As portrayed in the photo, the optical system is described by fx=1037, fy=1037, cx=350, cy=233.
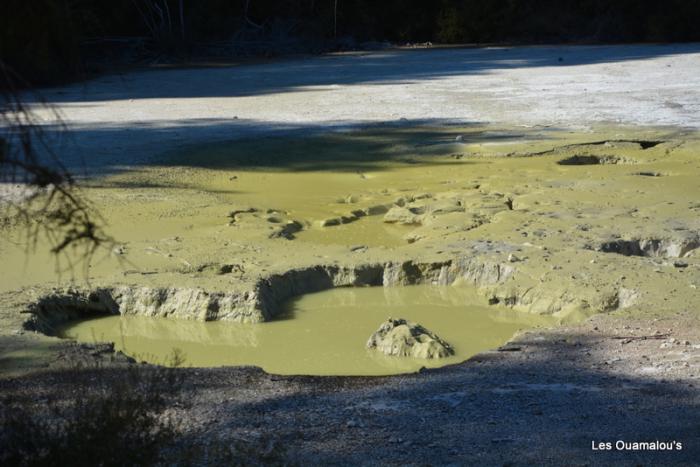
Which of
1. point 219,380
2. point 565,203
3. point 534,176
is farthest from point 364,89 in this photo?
point 219,380

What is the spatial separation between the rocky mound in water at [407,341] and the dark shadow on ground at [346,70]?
12440 millimetres

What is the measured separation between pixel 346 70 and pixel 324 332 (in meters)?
17.2

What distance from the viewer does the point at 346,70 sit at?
2378 centimetres

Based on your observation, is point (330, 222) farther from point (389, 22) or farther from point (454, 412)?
point (389, 22)

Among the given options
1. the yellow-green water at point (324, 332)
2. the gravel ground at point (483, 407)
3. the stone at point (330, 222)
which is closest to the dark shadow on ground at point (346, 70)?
the stone at point (330, 222)

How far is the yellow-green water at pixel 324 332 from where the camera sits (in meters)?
6.61

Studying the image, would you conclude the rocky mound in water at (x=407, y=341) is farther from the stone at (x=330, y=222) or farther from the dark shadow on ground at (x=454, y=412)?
the stone at (x=330, y=222)

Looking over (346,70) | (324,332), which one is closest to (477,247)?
(324,332)

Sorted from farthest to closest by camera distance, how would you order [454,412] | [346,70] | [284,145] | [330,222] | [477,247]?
[346,70], [284,145], [330,222], [477,247], [454,412]

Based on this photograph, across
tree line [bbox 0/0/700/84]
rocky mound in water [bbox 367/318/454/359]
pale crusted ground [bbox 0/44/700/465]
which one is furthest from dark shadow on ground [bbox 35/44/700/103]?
rocky mound in water [bbox 367/318/454/359]

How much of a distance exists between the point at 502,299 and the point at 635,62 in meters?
16.9

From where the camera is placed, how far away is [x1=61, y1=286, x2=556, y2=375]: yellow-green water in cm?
661

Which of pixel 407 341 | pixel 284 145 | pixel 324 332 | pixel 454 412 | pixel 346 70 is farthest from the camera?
pixel 346 70

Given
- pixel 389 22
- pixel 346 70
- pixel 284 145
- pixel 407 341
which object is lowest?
pixel 407 341
